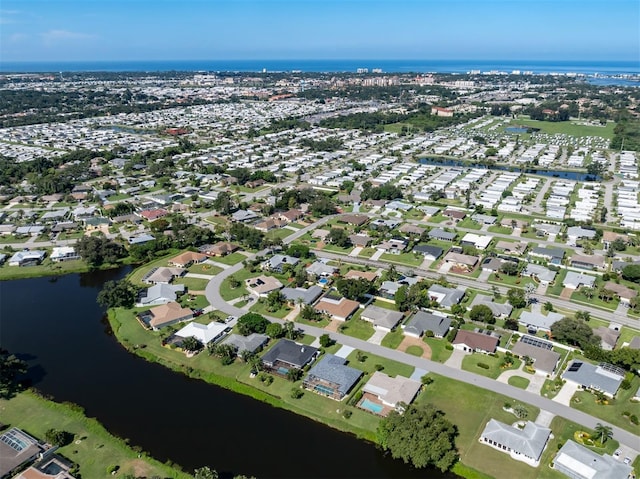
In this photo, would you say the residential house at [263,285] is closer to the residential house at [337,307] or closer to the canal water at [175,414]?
the residential house at [337,307]

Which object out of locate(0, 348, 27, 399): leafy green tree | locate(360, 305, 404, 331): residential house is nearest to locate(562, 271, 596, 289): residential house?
locate(360, 305, 404, 331): residential house

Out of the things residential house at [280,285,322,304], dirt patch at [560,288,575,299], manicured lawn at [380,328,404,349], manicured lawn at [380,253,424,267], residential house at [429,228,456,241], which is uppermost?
residential house at [429,228,456,241]

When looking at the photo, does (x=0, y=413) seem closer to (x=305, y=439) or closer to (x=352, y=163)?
(x=305, y=439)

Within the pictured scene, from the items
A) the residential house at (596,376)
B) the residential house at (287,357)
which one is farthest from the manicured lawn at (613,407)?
the residential house at (287,357)

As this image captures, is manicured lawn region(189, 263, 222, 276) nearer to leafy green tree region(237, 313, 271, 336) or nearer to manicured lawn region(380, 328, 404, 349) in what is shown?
leafy green tree region(237, 313, 271, 336)

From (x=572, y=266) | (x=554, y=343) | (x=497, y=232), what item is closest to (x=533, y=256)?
(x=572, y=266)

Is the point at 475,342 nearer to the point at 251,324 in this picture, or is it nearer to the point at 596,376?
the point at 596,376

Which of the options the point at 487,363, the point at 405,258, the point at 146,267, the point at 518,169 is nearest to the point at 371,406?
the point at 487,363
